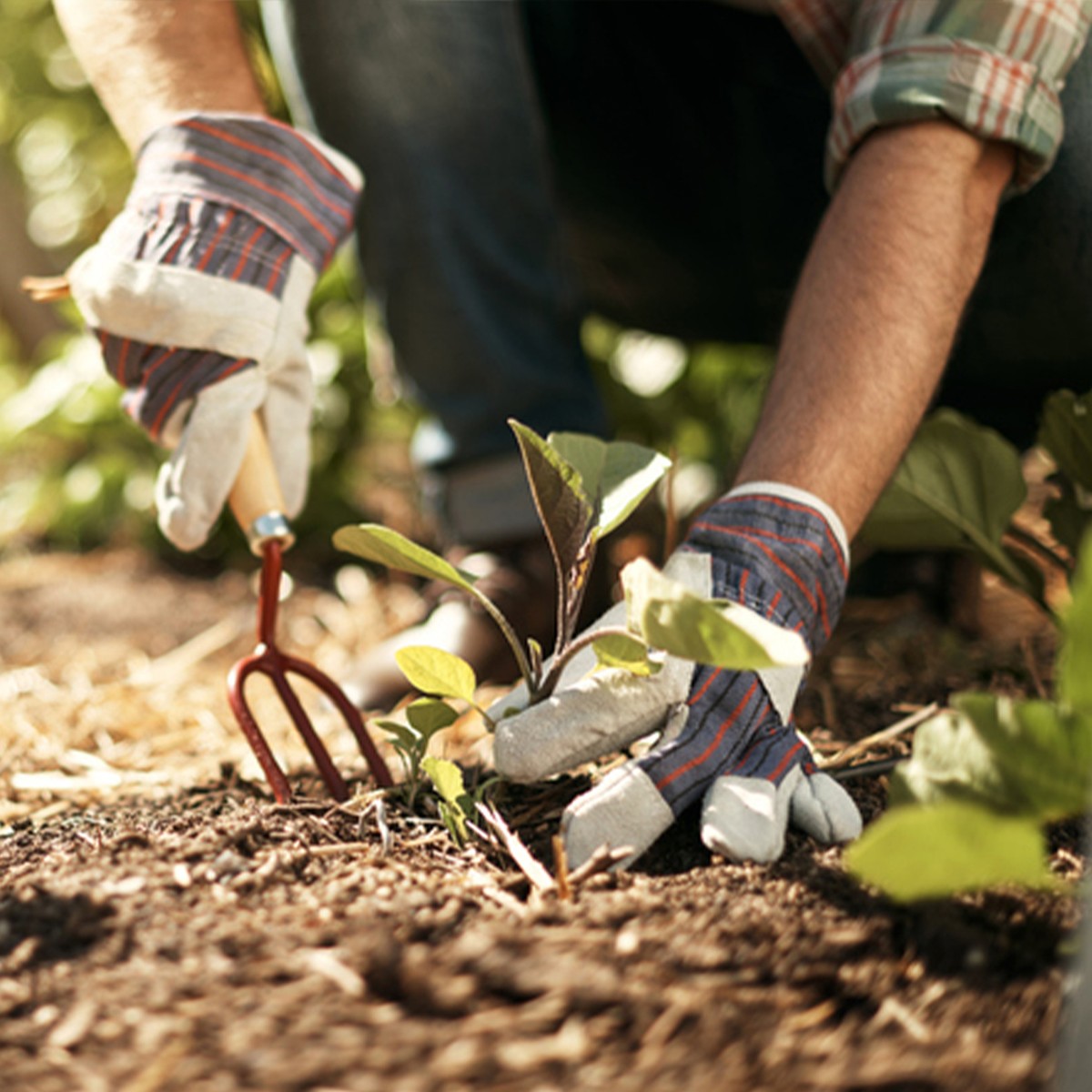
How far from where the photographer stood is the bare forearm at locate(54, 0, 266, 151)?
3.59ft

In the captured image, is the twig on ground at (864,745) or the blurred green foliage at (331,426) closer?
the twig on ground at (864,745)

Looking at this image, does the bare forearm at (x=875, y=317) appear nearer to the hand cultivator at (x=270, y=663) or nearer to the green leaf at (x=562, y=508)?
the green leaf at (x=562, y=508)

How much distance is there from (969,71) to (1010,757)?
658 mm

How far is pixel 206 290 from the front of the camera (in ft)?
3.24

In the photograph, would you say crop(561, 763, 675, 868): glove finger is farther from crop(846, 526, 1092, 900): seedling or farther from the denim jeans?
the denim jeans

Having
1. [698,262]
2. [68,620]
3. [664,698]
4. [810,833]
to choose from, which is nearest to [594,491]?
[664,698]

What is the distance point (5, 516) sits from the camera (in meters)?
2.28

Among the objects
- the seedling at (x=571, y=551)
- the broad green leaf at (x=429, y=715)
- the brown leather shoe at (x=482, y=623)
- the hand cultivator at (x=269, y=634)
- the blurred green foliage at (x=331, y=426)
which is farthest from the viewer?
the blurred green foliage at (x=331, y=426)

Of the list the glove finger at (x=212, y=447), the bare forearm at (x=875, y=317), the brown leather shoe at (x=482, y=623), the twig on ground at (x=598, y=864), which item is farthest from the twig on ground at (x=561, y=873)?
the brown leather shoe at (x=482, y=623)

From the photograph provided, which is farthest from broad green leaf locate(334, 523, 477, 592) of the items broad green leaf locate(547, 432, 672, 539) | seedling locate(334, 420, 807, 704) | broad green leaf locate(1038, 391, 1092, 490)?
broad green leaf locate(1038, 391, 1092, 490)

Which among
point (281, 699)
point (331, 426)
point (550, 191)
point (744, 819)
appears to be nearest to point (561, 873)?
point (744, 819)

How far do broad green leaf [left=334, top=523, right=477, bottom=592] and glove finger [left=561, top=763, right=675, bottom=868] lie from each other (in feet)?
0.59

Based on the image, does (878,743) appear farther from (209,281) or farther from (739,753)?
(209,281)

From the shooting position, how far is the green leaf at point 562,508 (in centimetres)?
79
